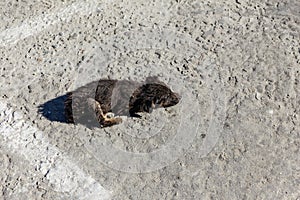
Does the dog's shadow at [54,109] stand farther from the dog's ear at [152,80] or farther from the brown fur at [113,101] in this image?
the dog's ear at [152,80]

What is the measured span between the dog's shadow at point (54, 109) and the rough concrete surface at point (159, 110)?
0.01 m

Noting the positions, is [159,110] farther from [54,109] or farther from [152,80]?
[54,109]

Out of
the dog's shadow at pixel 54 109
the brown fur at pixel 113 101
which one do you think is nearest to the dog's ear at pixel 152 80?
the brown fur at pixel 113 101

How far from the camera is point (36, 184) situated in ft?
13.8

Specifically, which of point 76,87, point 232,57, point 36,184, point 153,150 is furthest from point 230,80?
point 36,184

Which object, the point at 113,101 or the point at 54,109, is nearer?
the point at 113,101

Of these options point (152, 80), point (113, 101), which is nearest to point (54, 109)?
point (113, 101)

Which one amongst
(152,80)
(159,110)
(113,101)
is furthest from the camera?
(152,80)

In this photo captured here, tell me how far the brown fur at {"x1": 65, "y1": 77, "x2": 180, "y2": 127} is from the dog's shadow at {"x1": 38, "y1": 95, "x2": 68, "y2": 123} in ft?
0.39

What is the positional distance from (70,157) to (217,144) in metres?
1.27

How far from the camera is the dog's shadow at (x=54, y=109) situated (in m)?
4.70

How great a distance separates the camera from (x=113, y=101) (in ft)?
15.1

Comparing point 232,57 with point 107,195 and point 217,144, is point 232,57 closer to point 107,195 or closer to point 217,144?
point 217,144

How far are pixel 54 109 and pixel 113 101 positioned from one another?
60cm
